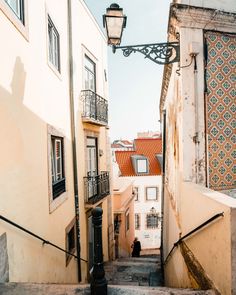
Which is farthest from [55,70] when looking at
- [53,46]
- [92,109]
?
[92,109]

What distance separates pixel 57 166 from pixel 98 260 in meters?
4.84

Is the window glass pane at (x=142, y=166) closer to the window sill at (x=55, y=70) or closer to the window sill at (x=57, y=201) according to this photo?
the window sill at (x=57, y=201)

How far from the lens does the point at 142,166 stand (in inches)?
1073

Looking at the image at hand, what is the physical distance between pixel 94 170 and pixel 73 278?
452 cm

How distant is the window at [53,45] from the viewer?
6.91 m

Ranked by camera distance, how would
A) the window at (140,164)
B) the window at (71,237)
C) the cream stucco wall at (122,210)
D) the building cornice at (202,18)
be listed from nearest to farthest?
the building cornice at (202,18) < the window at (71,237) < the cream stucco wall at (122,210) < the window at (140,164)

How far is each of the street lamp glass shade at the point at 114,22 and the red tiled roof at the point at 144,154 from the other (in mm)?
22626

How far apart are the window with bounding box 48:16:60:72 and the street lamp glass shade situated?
2.48m

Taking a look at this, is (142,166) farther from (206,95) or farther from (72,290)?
(72,290)

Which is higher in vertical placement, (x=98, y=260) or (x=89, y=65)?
(x=89, y=65)

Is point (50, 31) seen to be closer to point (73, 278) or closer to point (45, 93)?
point (45, 93)

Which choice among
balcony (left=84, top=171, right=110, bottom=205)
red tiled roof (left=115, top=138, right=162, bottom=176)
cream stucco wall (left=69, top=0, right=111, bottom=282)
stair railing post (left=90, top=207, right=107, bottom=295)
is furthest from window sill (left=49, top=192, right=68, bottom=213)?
red tiled roof (left=115, top=138, right=162, bottom=176)

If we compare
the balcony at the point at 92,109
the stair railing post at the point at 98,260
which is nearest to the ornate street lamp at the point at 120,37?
the stair railing post at the point at 98,260

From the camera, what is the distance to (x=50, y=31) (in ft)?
22.9
